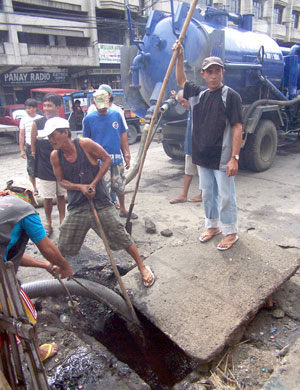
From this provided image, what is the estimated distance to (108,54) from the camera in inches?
824

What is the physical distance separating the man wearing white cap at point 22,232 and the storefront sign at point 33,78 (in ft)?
61.2

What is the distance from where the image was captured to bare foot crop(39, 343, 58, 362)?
2146 mm

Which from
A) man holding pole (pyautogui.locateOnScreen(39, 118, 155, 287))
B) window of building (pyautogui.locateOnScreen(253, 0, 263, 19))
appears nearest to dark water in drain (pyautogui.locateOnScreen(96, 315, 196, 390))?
man holding pole (pyautogui.locateOnScreen(39, 118, 155, 287))

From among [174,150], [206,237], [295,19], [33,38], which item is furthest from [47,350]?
[295,19]

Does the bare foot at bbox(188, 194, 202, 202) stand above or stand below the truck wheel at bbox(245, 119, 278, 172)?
below

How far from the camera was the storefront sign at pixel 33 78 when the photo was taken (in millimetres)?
17917

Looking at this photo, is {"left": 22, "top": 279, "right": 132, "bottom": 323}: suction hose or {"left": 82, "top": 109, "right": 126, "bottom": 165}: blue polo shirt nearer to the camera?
{"left": 22, "top": 279, "right": 132, "bottom": 323}: suction hose

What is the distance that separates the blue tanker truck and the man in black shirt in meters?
1.74

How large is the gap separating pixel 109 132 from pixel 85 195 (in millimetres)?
1337


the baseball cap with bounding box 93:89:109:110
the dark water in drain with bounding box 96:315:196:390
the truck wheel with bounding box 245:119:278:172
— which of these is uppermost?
the baseball cap with bounding box 93:89:109:110

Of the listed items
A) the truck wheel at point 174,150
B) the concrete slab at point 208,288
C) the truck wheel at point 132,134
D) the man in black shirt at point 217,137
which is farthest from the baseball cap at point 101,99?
the truck wheel at point 132,134

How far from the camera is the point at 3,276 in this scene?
1.40 meters

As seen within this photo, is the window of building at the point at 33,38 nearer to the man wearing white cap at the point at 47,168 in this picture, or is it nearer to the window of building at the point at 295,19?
the man wearing white cap at the point at 47,168

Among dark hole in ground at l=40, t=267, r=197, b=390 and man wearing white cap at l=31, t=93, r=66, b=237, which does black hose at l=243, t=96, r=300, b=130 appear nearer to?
A: man wearing white cap at l=31, t=93, r=66, b=237
